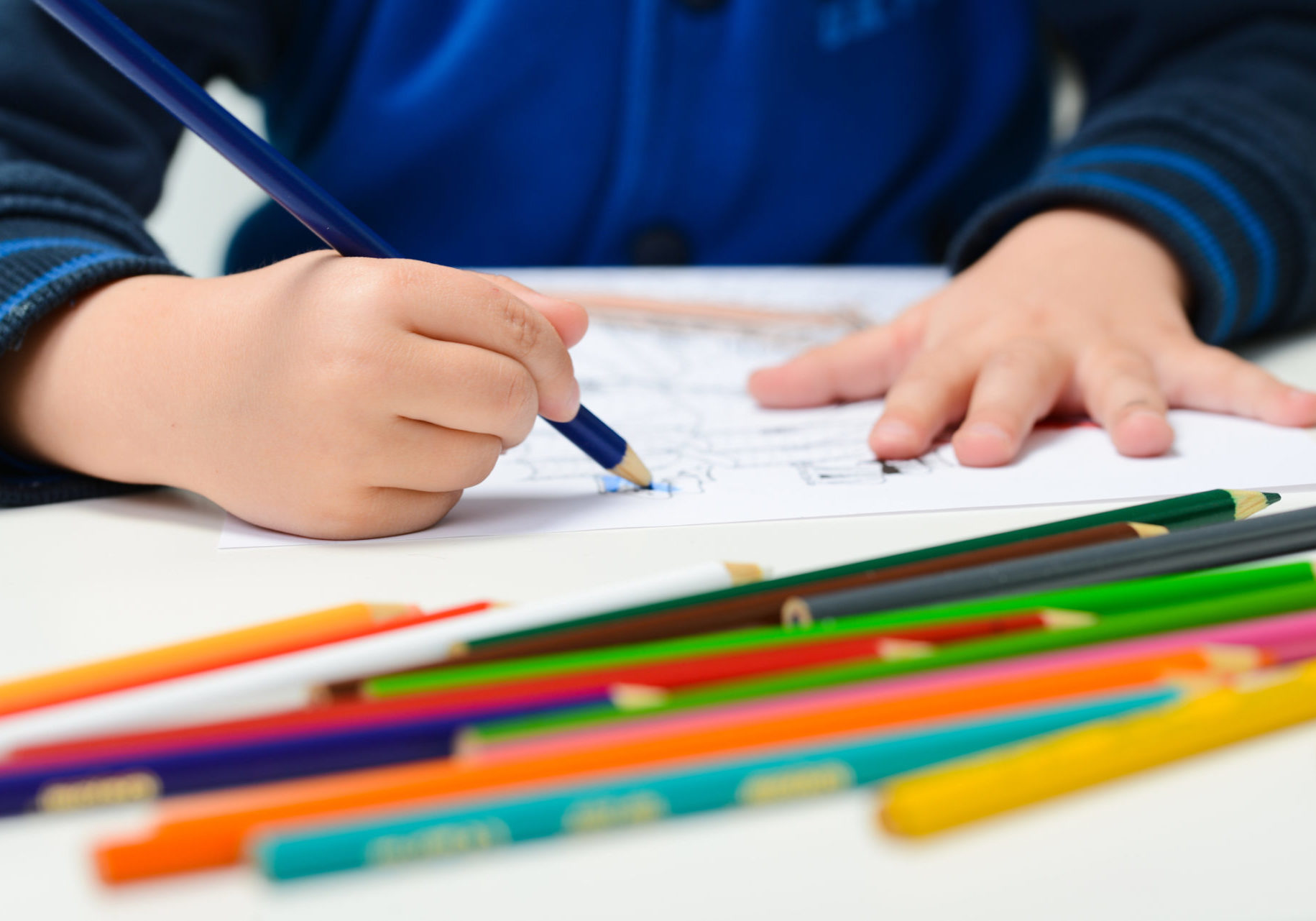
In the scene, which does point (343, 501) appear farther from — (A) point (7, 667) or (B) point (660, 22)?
(B) point (660, 22)

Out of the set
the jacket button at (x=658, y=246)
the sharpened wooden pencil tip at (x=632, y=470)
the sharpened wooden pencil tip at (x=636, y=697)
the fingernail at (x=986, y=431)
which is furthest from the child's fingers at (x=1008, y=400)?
the jacket button at (x=658, y=246)

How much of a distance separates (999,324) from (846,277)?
253mm

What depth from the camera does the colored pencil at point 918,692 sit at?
0.16 meters

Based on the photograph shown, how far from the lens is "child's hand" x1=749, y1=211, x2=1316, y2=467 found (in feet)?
1.21

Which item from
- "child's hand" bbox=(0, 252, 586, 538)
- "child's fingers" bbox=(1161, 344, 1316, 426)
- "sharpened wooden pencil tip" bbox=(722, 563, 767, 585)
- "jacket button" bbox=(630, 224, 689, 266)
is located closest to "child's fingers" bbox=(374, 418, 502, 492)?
"child's hand" bbox=(0, 252, 586, 538)

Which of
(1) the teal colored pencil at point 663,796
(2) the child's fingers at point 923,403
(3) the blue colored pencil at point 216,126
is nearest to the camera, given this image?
(1) the teal colored pencil at point 663,796

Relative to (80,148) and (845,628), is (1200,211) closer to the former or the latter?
(845,628)

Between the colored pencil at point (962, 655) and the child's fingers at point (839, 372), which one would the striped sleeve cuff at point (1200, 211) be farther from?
the colored pencil at point (962, 655)

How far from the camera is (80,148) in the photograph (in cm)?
50

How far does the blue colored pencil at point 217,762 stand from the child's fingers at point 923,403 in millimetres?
231

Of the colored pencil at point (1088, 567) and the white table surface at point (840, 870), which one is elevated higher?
the colored pencil at point (1088, 567)

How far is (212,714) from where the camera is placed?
0.59 feet

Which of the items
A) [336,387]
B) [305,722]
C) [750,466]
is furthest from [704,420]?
[305,722]

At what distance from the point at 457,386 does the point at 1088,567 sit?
0.16 m
